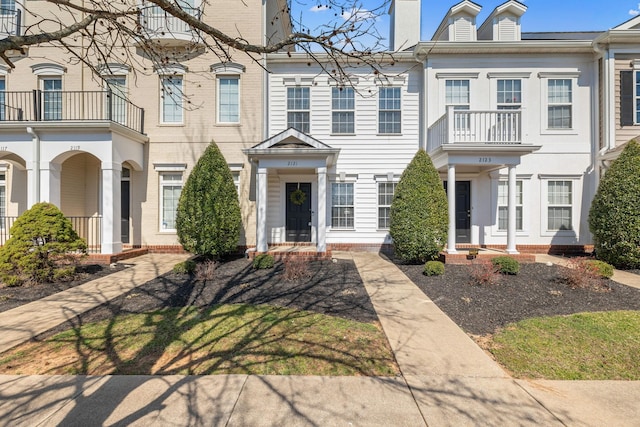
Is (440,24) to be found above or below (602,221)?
above

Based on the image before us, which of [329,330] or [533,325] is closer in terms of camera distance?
[329,330]

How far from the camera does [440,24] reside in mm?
12992

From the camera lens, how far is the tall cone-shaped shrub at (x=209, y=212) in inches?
373

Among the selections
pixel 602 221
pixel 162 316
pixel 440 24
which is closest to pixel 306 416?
pixel 162 316

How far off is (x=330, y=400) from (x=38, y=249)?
788 centimetres

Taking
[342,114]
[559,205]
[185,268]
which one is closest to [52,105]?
[185,268]

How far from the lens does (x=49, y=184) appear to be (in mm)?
9664

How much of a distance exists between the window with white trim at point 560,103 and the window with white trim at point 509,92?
3.58ft

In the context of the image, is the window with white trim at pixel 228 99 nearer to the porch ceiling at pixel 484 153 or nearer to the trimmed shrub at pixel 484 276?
the porch ceiling at pixel 484 153

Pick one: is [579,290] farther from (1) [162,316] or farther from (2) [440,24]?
(2) [440,24]

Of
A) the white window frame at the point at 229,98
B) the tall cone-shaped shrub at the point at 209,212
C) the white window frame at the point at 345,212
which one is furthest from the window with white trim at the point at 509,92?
the tall cone-shaped shrub at the point at 209,212

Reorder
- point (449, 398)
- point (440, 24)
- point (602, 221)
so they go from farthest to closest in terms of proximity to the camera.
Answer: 1. point (440, 24)
2. point (602, 221)
3. point (449, 398)

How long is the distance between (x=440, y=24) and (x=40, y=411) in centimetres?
1623

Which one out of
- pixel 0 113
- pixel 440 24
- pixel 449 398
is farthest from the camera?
pixel 440 24
